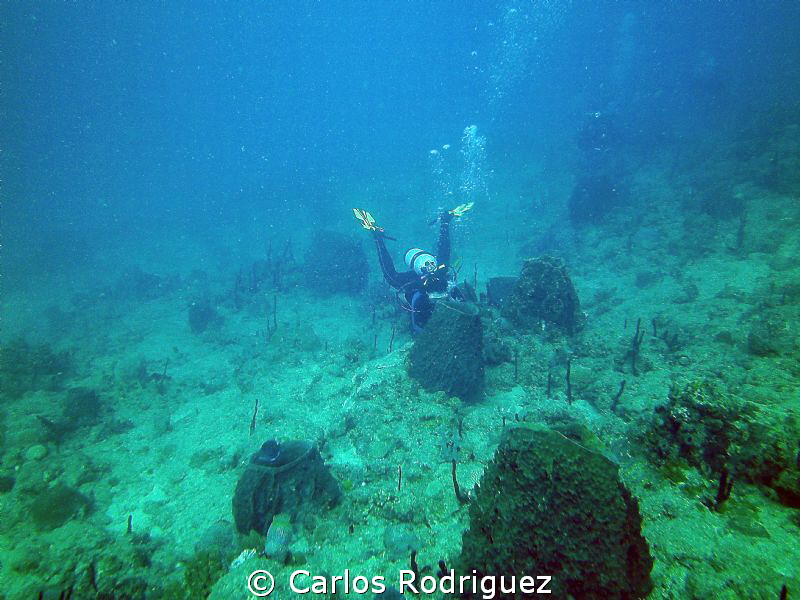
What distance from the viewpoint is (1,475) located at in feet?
17.9

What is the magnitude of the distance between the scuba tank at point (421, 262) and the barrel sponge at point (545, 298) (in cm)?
225

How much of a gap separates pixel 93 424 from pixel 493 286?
1075cm

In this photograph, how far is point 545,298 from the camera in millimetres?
8203

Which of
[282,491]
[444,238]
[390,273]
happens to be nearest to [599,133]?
[444,238]

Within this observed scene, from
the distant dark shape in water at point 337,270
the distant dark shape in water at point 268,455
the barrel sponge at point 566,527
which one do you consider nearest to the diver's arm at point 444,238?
the distant dark shape in water at point 337,270

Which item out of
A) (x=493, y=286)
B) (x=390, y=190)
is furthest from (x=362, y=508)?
(x=390, y=190)

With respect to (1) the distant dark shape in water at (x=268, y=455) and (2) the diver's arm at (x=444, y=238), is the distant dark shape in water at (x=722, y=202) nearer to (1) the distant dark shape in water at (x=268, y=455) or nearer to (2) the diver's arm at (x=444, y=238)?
(2) the diver's arm at (x=444, y=238)

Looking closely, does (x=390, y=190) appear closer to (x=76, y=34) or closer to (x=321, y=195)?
(x=321, y=195)

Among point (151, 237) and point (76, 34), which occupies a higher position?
point (76, 34)

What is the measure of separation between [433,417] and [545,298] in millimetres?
4406

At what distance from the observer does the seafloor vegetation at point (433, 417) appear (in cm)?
275

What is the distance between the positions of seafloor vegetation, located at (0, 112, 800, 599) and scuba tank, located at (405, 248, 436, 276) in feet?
6.17

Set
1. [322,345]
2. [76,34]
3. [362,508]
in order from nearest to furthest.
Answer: [362,508]
[322,345]
[76,34]

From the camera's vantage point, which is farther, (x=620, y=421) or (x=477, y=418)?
(x=477, y=418)
